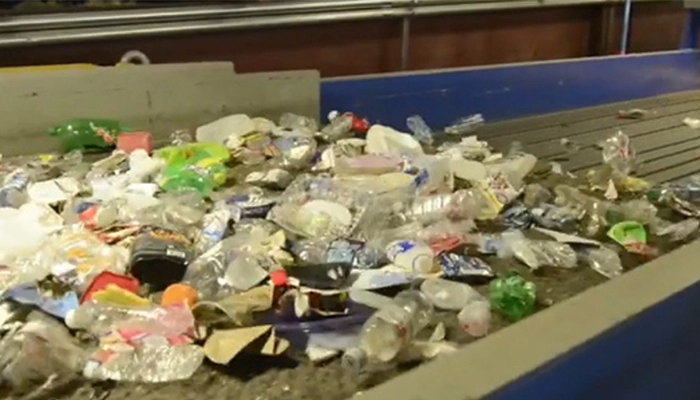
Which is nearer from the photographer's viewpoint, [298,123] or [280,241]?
[280,241]

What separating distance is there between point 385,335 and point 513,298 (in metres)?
0.19

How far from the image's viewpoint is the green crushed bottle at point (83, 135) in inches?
65.0

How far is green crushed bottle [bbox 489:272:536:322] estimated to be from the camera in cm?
101

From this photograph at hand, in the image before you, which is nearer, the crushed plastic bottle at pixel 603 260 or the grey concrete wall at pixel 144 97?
the crushed plastic bottle at pixel 603 260

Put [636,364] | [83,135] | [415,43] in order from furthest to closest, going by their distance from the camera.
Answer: [415,43] → [83,135] → [636,364]

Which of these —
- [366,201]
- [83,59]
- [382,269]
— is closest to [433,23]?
[83,59]

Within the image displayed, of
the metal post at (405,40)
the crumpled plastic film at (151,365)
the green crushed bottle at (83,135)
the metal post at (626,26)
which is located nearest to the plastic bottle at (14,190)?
the green crushed bottle at (83,135)

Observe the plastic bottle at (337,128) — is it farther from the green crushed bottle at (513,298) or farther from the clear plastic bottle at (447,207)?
the green crushed bottle at (513,298)

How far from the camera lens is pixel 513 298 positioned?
1.02 meters

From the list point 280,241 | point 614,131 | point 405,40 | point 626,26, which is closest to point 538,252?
point 280,241

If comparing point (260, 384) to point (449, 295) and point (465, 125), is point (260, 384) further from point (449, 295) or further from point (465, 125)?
point (465, 125)

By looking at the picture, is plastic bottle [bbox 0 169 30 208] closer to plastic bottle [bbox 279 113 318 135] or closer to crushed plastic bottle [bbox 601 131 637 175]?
plastic bottle [bbox 279 113 318 135]

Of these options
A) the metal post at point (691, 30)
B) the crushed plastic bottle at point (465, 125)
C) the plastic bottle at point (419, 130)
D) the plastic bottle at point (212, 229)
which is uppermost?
the metal post at point (691, 30)

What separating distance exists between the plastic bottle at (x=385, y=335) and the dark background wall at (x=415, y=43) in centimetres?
137
